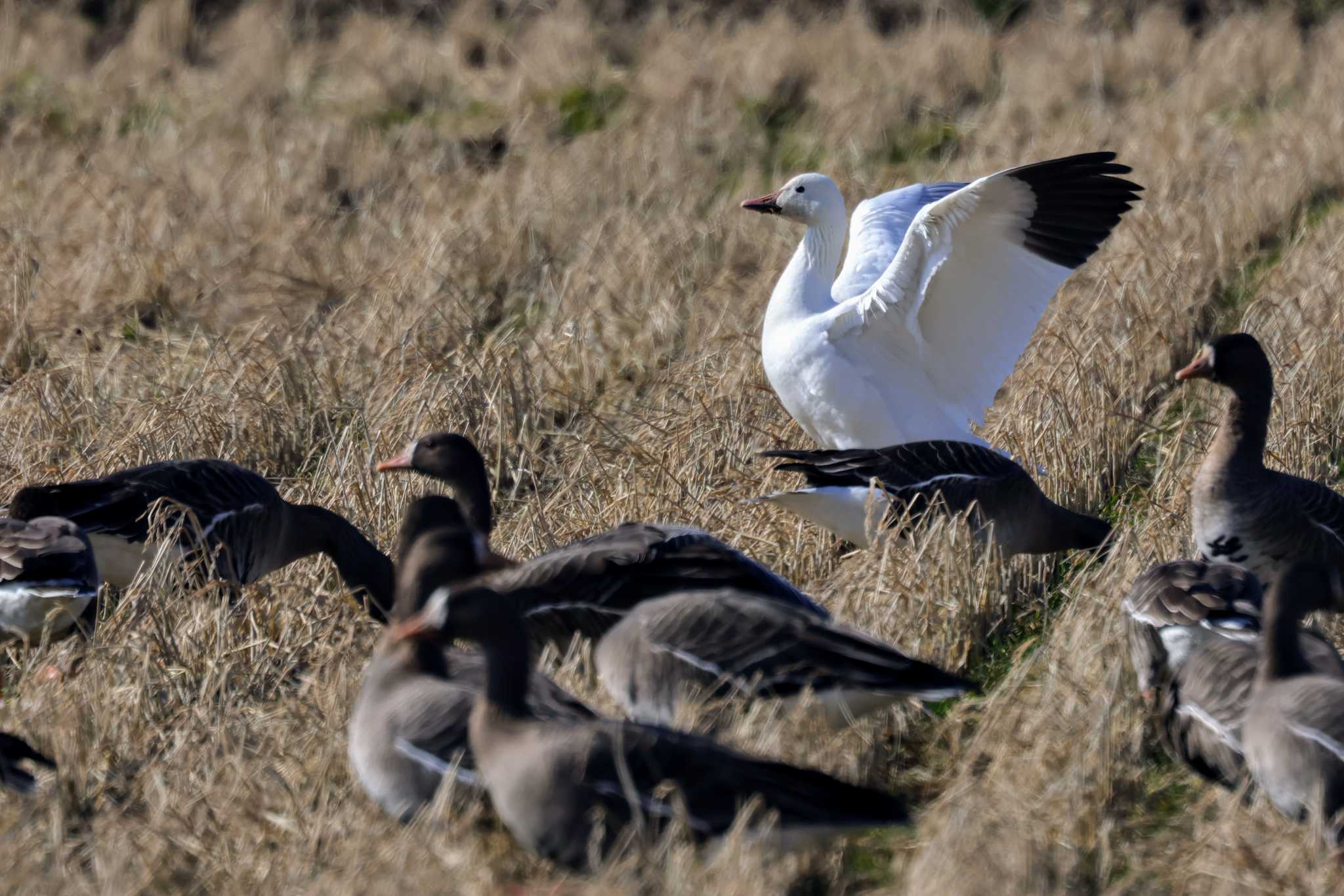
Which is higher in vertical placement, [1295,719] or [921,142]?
[1295,719]

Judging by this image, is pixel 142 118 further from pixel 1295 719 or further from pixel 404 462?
pixel 1295 719

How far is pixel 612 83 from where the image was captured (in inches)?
577

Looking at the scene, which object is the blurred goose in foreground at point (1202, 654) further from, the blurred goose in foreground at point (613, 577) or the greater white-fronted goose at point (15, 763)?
the greater white-fronted goose at point (15, 763)


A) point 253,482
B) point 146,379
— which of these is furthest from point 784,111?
point 253,482

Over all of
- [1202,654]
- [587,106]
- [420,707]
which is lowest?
[587,106]

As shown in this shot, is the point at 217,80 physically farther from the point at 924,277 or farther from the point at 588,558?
the point at 588,558

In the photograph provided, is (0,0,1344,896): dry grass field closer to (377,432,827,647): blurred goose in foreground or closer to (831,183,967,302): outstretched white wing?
(377,432,827,647): blurred goose in foreground

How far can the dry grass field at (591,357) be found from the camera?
3.88m

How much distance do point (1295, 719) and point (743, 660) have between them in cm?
127

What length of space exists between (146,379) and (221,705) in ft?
11.6

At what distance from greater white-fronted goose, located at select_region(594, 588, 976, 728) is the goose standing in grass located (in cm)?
233

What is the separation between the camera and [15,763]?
395 cm

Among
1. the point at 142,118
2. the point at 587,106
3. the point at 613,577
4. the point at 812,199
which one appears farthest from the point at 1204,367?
the point at 142,118

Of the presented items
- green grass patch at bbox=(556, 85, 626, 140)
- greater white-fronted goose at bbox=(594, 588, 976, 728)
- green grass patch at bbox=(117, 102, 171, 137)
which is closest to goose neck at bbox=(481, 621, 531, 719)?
greater white-fronted goose at bbox=(594, 588, 976, 728)
